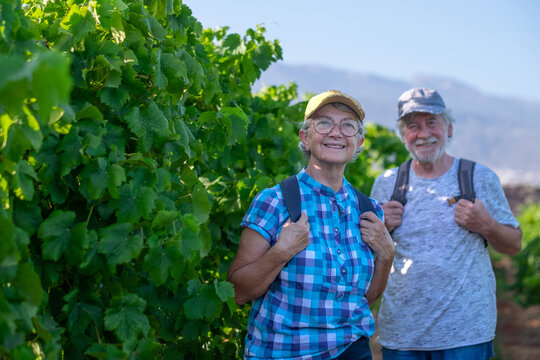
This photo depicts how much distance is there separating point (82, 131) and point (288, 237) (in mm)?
799

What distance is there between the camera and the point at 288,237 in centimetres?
239

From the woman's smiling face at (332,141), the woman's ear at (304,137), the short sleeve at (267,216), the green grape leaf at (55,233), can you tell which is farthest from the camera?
the woman's ear at (304,137)

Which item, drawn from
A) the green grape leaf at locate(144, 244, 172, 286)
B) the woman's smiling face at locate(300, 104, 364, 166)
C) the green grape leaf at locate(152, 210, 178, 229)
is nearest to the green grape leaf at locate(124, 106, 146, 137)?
the green grape leaf at locate(152, 210, 178, 229)

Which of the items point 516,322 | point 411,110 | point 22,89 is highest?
point 411,110

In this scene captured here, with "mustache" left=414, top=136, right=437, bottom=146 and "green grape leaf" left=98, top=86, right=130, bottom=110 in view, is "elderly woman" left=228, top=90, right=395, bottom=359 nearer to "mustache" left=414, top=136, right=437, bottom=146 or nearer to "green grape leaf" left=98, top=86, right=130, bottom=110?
"green grape leaf" left=98, top=86, right=130, bottom=110

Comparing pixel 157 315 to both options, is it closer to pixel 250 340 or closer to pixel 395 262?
pixel 250 340

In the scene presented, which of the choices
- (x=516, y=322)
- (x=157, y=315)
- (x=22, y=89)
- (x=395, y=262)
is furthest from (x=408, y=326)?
(x=516, y=322)

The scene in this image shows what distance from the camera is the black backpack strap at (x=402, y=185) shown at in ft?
11.1

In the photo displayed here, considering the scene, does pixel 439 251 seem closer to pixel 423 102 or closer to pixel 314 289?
pixel 423 102

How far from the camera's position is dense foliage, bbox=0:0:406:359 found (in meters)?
1.71

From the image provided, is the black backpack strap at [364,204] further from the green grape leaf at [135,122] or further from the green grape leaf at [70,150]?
the green grape leaf at [70,150]

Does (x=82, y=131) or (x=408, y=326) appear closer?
(x=82, y=131)

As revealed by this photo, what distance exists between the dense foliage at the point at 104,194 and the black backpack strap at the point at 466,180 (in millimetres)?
1281

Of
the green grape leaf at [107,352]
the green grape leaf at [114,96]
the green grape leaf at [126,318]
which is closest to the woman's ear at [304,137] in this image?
the green grape leaf at [114,96]
